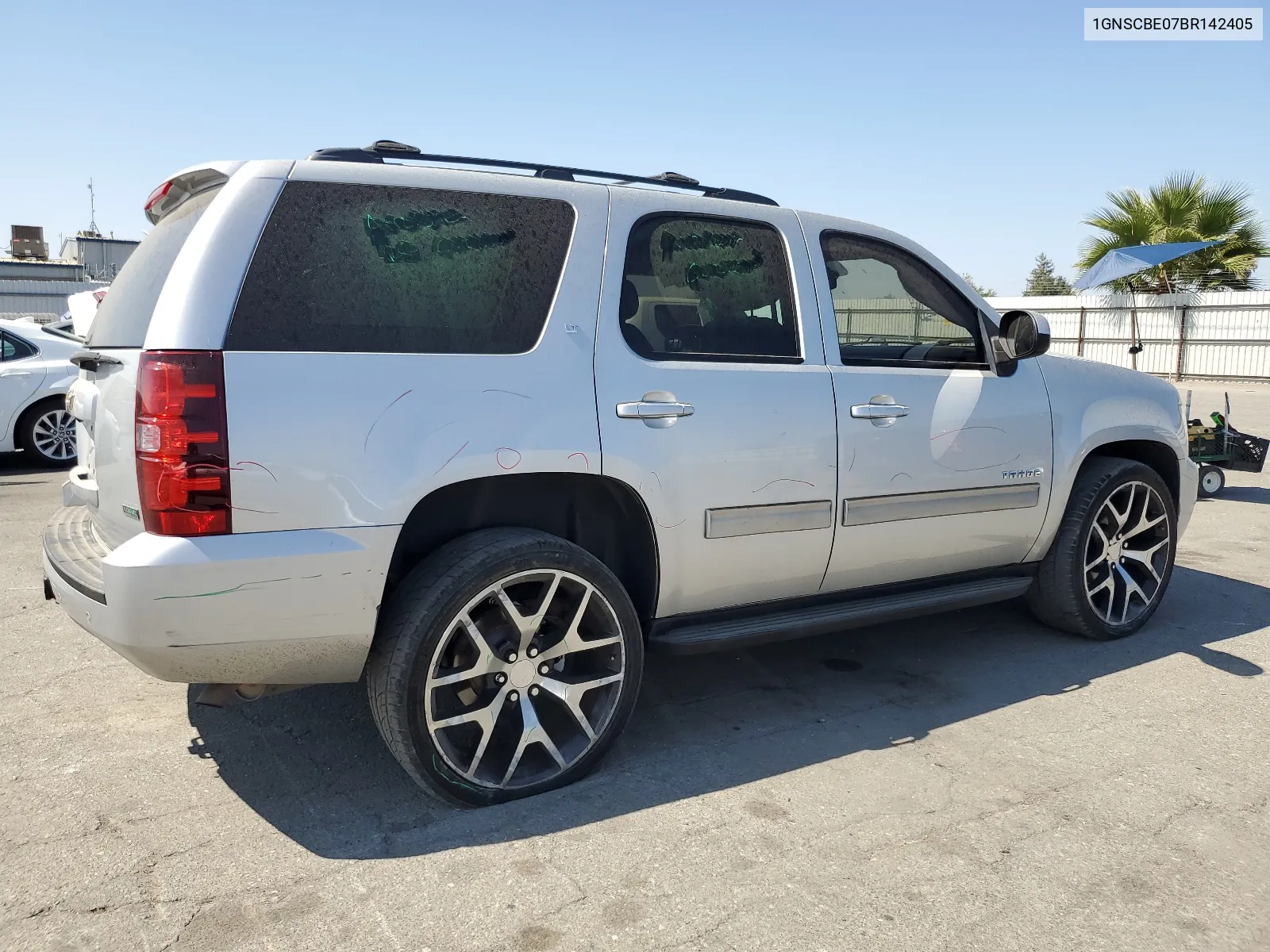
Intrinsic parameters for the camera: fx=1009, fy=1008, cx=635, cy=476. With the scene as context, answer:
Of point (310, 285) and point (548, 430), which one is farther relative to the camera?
point (548, 430)

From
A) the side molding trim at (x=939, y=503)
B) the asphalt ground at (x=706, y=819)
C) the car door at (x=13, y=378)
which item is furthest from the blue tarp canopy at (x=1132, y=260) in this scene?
the car door at (x=13, y=378)

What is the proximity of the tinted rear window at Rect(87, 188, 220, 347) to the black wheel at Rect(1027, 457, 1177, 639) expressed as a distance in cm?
378

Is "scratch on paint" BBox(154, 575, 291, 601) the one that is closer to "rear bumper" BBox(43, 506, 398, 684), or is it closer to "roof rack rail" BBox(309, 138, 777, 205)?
"rear bumper" BBox(43, 506, 398, 684)

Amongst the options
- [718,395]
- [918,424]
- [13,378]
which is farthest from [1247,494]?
[13,378]

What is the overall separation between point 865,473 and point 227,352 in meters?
2.26

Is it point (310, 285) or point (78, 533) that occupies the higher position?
point (310, 285)

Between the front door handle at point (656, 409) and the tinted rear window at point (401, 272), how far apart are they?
1.26 feet

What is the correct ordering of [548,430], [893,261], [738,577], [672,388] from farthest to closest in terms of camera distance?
[893,261] → [738,577] → [672,388] → [548,430]

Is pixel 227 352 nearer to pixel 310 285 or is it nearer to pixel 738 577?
pixel 310 285

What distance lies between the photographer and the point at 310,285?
285 cm

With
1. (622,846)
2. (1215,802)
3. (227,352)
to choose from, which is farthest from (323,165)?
(1215,802)

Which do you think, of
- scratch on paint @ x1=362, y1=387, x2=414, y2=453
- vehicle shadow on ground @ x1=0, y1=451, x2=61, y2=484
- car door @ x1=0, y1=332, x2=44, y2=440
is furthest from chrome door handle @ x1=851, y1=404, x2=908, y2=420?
car door @ x1=0, y1=332, x2=44, y2=440

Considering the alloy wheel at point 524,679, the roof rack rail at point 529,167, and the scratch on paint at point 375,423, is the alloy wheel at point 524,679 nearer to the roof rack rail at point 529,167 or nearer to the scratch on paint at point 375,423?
the scratch on paint at point 375,423

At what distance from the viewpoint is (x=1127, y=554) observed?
4.83 m
